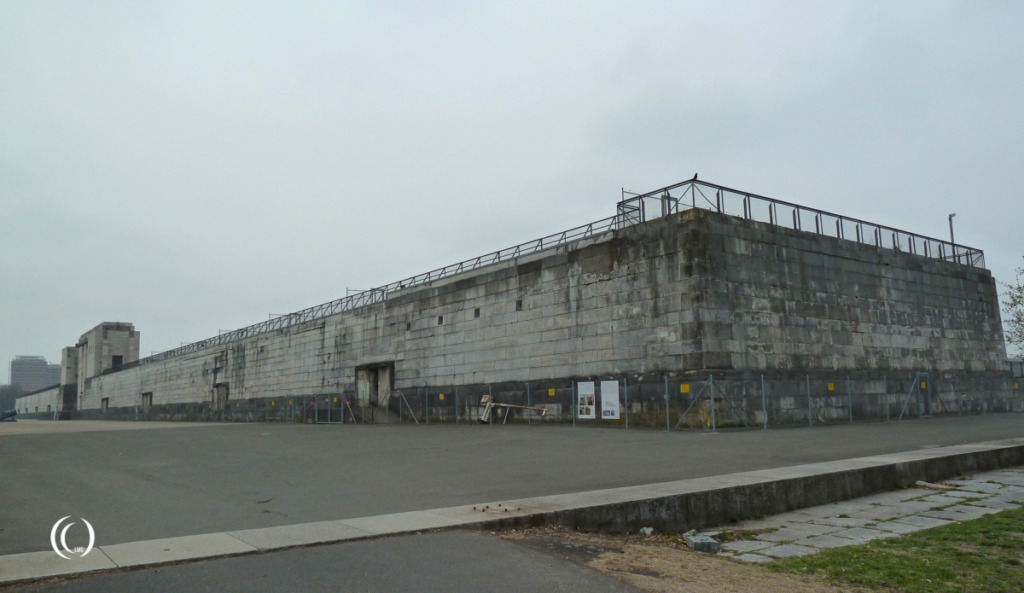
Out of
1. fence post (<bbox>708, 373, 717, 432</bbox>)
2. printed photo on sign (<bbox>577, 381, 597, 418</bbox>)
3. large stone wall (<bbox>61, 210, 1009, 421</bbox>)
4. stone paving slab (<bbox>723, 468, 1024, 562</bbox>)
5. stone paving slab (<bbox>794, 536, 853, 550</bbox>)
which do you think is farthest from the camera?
printed photo on sign (<bbox>577, 381, 597, 418</bbox>)

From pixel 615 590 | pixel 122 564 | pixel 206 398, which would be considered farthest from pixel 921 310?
pixel 206 398

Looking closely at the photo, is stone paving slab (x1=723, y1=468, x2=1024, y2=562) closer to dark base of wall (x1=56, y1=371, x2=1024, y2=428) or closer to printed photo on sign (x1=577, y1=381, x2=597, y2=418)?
dark base of wall (x1=56, y1=371, x2=1024, y2=428)

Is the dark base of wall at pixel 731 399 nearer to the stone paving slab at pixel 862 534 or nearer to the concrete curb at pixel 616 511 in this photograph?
the concrete curb at pixel 616 511

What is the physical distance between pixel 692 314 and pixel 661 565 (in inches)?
683

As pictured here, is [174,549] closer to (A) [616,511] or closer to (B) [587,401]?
(A) [616,511]

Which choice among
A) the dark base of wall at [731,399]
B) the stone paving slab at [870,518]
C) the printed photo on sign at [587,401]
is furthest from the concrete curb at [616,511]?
the printed photo on sign at [587,401]

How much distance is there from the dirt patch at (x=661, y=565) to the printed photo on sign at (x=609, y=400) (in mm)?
16788

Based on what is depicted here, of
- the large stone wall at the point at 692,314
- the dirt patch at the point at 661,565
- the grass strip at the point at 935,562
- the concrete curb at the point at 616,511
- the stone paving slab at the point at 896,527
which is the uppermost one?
the large stone wall at the point at 692,314

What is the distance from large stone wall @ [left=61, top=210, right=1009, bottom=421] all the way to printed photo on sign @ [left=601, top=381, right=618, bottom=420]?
24.8 inches

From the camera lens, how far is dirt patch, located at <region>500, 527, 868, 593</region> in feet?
20.2

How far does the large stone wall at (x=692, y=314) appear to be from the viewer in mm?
24109

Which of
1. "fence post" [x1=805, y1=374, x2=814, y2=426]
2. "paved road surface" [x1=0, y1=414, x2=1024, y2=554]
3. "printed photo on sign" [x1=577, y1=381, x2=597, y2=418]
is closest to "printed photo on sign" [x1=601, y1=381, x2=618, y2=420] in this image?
"printed photo on sign" [x1=577, y1=381, x2=597, y2=418]

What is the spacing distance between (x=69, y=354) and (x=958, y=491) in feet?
409

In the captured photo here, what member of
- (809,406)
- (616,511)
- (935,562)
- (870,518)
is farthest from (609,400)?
(935,562)
